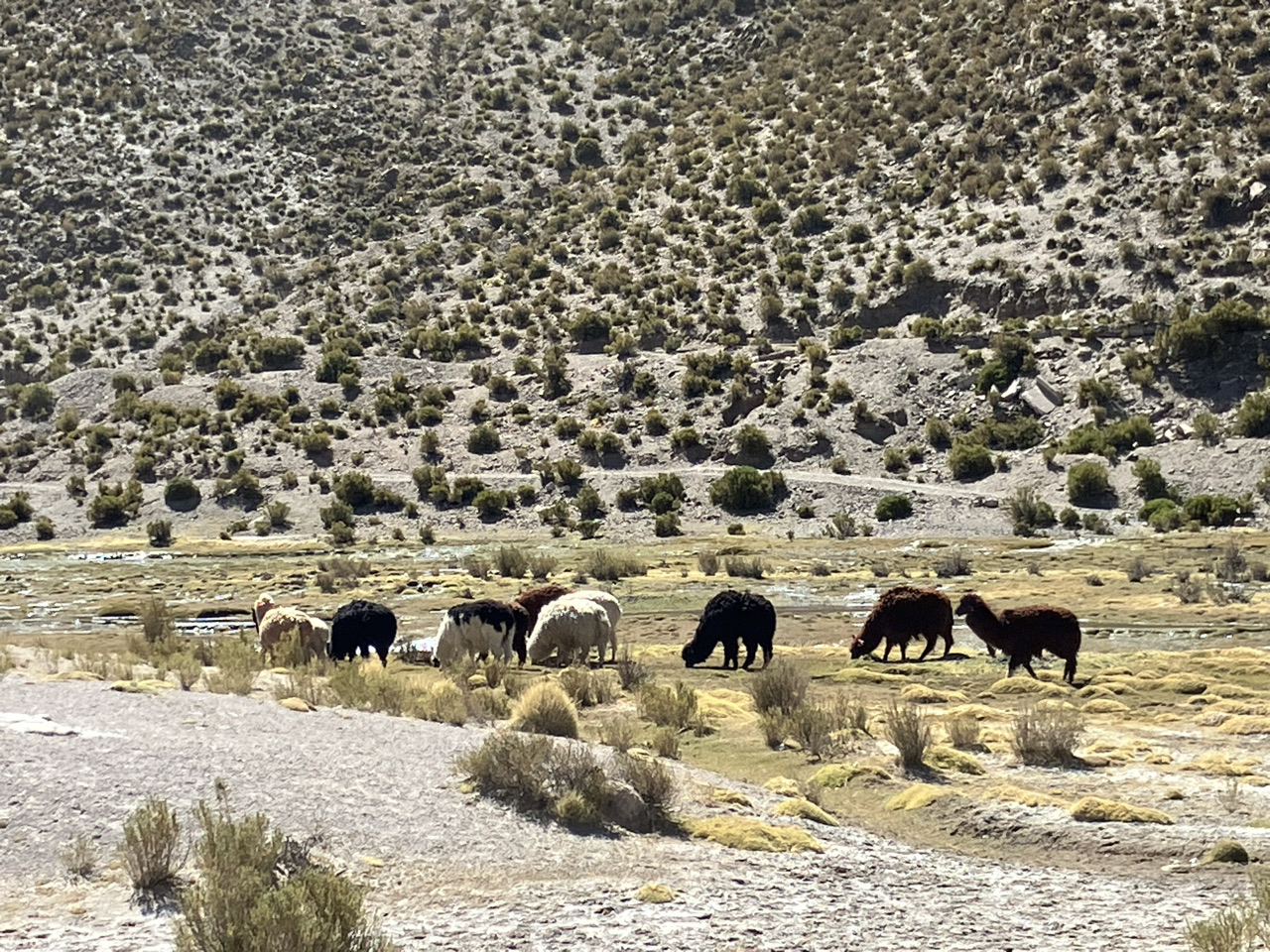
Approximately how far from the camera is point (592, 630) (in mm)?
23109

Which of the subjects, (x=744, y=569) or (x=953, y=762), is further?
(x=744, y=569)

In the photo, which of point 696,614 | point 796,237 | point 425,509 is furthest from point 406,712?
point 796,237

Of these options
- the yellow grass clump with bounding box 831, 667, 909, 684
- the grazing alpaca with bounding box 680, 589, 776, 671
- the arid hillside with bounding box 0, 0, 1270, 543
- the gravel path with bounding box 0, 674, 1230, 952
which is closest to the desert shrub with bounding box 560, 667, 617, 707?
the grazing alpaca with bounding box 680, 589, 776, 671

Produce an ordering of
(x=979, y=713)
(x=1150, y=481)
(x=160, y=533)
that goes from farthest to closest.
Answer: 1. (x=160, y=533)
2. (x=1150, y=481)
3. (x=979, y=713)

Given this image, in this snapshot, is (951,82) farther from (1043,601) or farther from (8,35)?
(8,35)

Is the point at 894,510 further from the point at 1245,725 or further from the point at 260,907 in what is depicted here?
the point at 260,907

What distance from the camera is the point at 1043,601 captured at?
31.5 m

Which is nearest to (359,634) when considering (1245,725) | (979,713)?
(979,713)

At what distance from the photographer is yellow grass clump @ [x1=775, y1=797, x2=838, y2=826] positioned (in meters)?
13.0

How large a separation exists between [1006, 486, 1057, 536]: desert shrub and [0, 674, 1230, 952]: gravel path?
36283mm

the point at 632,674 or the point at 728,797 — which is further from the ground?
the point at 632,674

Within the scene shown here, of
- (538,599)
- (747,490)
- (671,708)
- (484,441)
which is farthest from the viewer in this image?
(484,441)

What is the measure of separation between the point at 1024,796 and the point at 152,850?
7764mm

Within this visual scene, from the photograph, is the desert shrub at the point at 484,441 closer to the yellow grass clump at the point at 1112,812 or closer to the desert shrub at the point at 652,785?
the desert shrub at the point at 652,785
